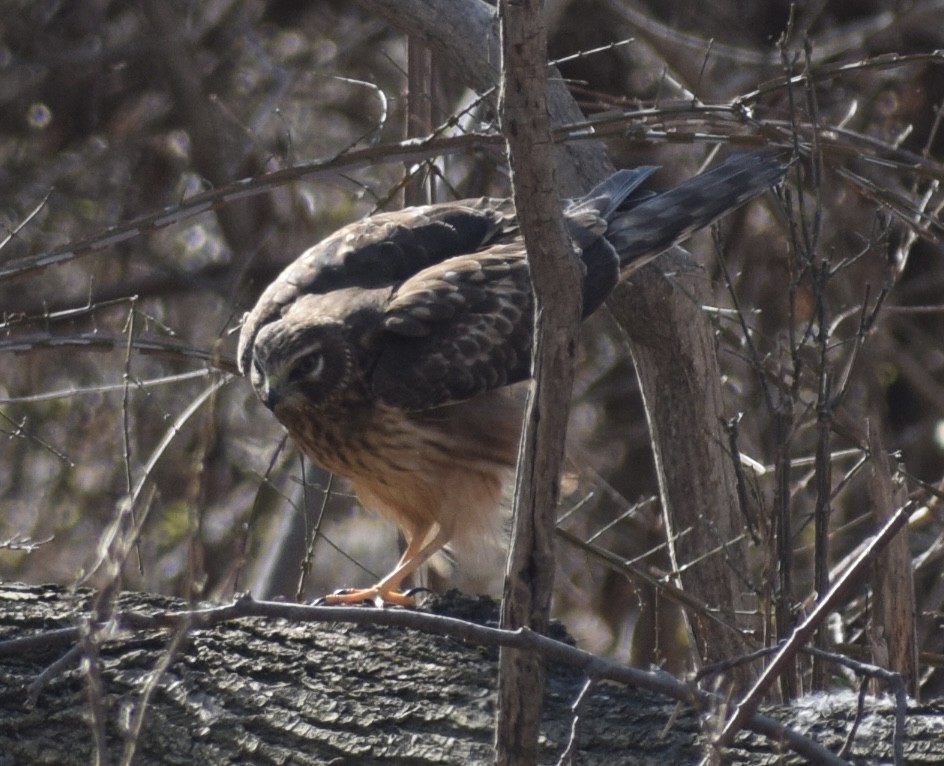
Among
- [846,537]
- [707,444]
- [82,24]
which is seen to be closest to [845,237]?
[846,537]

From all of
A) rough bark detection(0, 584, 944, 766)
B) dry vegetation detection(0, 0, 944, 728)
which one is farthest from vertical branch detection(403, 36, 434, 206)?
rough bark detection(0, 584, 944, 766)

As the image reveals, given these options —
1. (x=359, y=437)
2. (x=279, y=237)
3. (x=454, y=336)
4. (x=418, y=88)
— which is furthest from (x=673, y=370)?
(x=279, y=237)

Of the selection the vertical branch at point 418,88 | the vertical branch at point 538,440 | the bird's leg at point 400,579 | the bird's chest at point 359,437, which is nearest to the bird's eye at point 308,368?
the bird's chest at point 359,437

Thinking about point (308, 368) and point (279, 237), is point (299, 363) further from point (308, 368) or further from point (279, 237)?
point (279, 237)

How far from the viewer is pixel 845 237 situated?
782 cm

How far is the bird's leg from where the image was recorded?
185 inches

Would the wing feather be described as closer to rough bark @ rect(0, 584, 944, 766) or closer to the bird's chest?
the bird's chest

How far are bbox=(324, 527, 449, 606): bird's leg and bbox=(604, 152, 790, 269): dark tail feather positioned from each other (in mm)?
1158

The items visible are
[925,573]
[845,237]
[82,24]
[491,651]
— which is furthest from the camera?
[82,24]

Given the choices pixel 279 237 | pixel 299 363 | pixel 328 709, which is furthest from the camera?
pixel 279 237

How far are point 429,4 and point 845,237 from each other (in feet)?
12.3

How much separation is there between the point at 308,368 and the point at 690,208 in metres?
1.42

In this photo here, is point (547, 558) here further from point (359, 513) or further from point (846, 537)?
point (359, 513)

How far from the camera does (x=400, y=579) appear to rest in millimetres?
4965
